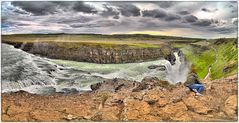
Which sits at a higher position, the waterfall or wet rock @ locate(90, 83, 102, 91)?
the waterfall

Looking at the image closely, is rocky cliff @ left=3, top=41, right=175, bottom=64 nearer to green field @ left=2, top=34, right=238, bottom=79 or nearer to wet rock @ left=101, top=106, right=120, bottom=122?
green field @ left=2, top=34, right=238, bottom=79

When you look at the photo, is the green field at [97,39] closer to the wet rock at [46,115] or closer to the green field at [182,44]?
the green field at [182,44]

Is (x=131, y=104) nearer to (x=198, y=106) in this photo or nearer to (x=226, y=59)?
(x=198, y=106)

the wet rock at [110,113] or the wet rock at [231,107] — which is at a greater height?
the wet rock at [231,107]

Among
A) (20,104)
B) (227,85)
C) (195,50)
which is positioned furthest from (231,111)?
(20,104)

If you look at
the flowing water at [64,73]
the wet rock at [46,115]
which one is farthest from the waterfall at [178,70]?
the wet rock at [46,115]

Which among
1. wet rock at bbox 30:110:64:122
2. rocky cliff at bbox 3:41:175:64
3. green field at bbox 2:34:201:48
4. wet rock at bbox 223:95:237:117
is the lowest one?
wet rock at bbox 30:110:64:122

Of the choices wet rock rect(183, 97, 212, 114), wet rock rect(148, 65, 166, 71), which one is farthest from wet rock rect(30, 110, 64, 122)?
wet rock rect(183, 97, 212, 114)
